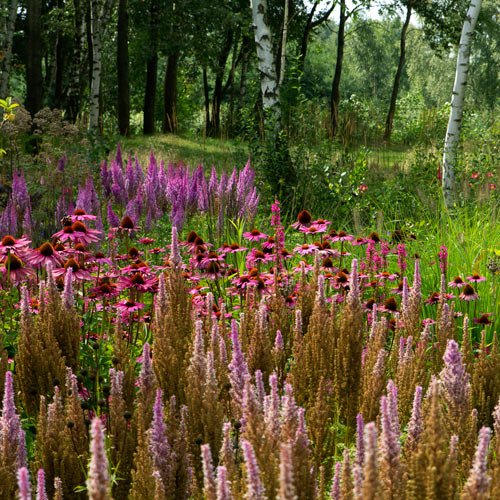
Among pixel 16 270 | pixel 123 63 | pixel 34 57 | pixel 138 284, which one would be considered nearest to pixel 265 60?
pixel 34 57

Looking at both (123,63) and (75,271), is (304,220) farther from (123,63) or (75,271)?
(123,63)

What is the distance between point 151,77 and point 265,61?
1570 cm

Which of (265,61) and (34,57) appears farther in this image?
(34,57)

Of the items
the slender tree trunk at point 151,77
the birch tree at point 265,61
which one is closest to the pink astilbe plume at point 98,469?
the birch tree at point 265,61

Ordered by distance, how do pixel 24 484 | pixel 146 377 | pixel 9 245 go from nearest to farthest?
pixel 24 484 → pixel 146 377 → pixel 9 245

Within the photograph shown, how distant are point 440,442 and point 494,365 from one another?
1.54m

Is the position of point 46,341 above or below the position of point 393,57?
below

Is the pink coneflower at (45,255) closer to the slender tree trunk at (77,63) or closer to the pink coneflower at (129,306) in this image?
the pink coneflower at (129,306)

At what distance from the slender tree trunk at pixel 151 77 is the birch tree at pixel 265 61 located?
1230 centimetres

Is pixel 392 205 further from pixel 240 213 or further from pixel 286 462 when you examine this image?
pixel 286 462

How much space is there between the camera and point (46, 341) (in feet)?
8.11

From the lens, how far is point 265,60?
1097cm

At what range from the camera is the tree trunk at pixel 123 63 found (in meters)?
20.2

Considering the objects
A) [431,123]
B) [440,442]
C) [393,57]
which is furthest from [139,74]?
[393,57]
